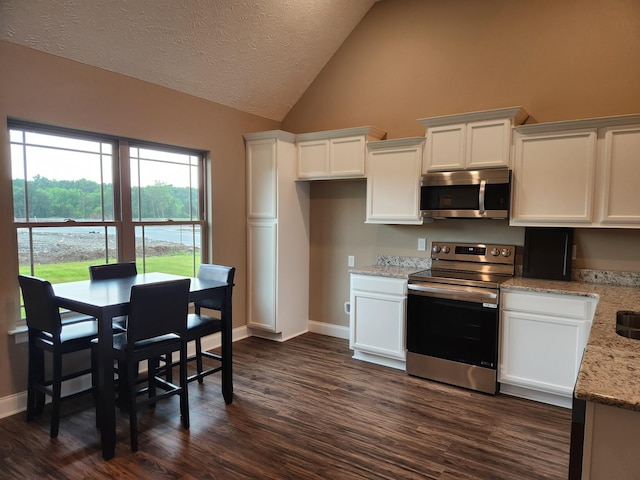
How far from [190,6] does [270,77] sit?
1261mm

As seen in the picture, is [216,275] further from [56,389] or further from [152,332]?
[56,389]

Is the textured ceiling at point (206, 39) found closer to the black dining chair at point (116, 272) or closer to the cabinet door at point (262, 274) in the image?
the cabinet door at point (262, 274)

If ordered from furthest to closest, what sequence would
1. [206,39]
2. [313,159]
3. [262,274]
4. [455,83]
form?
[262,274], [313,159], [455,83], [206,39]

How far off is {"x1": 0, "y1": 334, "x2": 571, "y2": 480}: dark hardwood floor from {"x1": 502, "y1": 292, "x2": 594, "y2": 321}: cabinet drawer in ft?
2.36

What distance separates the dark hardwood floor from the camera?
2.29 meters

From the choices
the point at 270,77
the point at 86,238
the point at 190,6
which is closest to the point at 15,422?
the point at 86,238

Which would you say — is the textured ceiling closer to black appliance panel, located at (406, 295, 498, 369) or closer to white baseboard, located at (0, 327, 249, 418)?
white baseboard, located at (0, 327, 249, 418)

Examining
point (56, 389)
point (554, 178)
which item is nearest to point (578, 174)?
point (554, 178)

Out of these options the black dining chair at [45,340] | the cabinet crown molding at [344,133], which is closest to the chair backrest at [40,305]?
the black dining chair at [45,340]

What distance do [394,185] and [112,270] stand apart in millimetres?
2512

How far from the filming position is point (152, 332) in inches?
99.0

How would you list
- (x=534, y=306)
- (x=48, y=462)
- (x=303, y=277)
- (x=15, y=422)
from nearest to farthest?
(x=48, y=462)
(x=15, y=422)
(x=534, y=306)
(x=303, y=277)

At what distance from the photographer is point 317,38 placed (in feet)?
13.9

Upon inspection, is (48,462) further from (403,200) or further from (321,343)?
(403,200)
